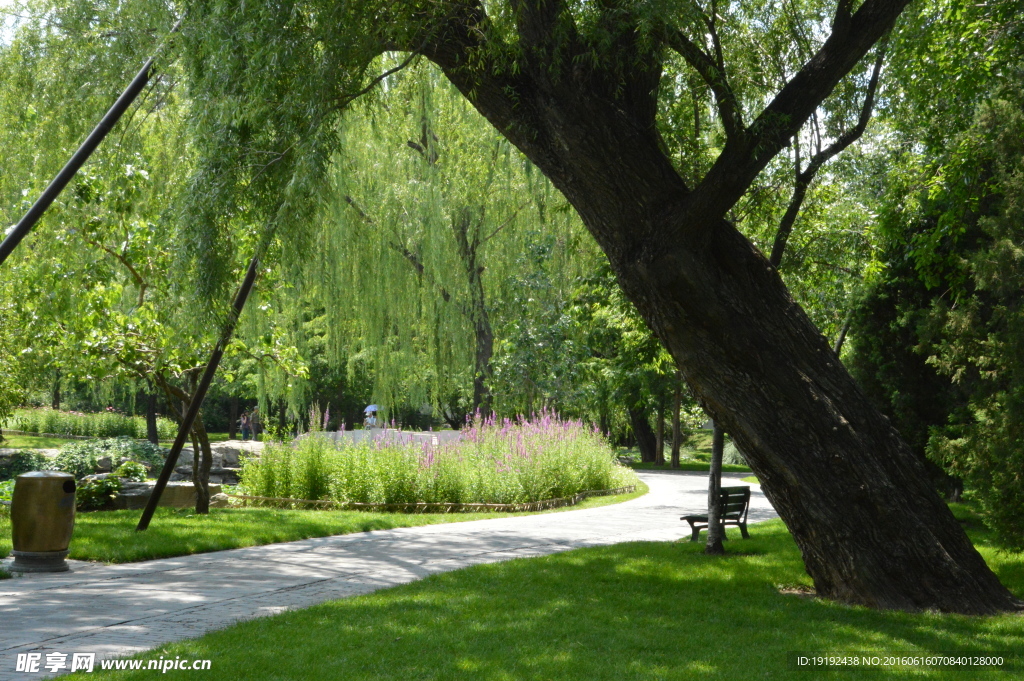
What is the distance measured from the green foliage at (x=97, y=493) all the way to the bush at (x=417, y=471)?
2477mm

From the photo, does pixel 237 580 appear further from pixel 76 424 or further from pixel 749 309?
pixel 76 424

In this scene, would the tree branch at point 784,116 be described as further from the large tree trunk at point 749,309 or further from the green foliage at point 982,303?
the green foliage at point 982,303

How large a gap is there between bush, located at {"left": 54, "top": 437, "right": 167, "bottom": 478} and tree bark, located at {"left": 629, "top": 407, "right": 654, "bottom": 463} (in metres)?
21.6

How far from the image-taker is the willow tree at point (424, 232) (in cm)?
1480

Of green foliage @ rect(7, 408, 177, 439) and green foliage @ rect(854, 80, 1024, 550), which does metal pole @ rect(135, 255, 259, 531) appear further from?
green foliage @ rect(7, 408, 177, 439)

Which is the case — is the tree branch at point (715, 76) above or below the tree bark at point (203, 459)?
above

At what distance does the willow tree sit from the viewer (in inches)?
583

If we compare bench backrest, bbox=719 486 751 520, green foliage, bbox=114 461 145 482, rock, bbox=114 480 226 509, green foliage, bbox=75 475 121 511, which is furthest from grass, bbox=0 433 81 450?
bench backrest, bbox=719 486 751 520

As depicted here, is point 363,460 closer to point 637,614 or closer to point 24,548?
point 24,548

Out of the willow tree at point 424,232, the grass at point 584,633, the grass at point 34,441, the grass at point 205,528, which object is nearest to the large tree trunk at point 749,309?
the grass at point 584,633

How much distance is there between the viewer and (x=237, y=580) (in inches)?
323

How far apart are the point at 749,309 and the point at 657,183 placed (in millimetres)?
1381

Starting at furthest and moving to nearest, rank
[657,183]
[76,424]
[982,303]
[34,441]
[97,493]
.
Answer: [76,424] → [34,441] → [97,493] → [982,303] → [657,183]

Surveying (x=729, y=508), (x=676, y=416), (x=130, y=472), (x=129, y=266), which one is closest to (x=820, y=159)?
(x=729, y=508)
